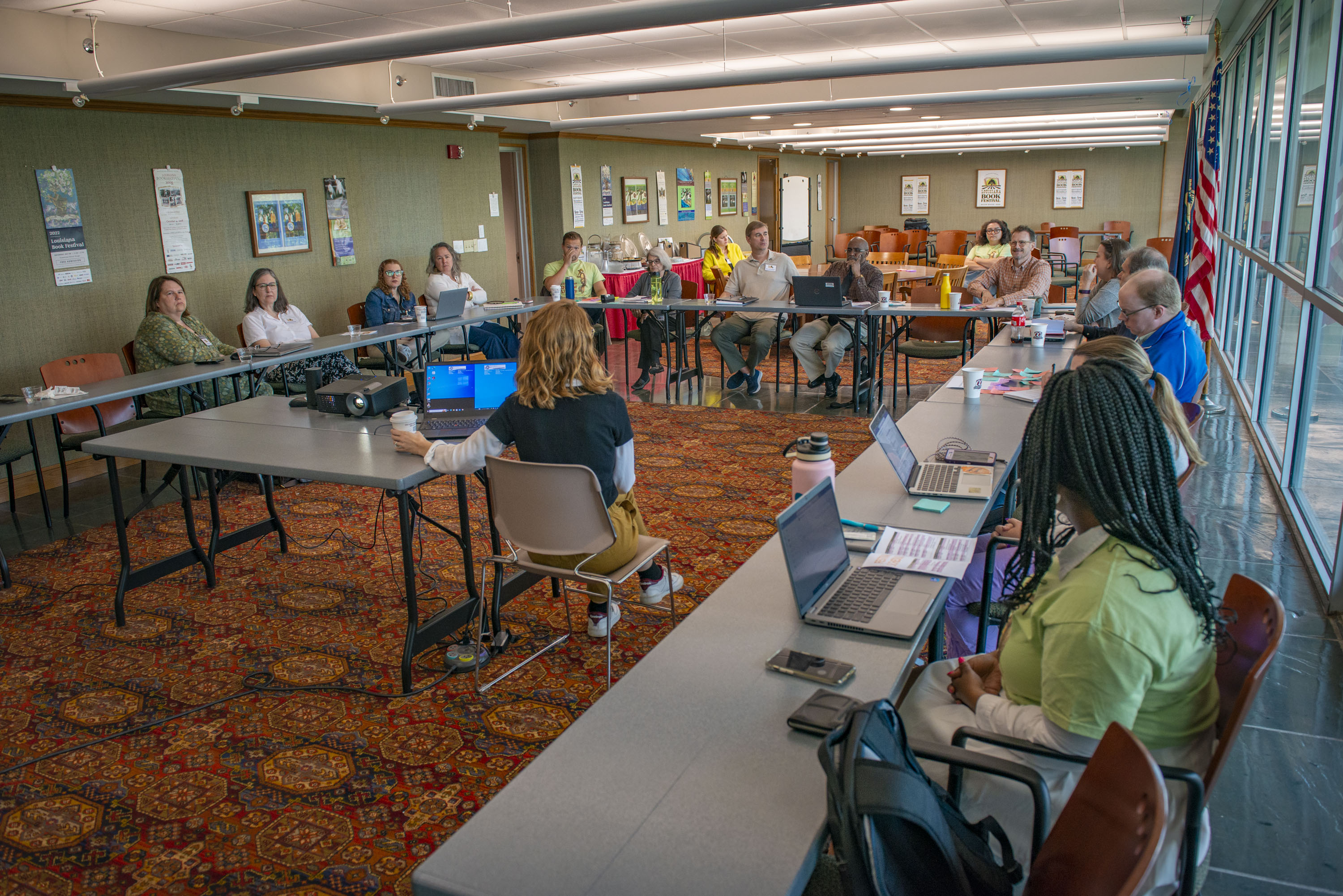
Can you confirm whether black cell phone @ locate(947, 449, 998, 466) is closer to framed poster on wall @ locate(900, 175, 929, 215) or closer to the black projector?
the black projector

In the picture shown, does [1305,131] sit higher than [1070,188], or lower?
lower

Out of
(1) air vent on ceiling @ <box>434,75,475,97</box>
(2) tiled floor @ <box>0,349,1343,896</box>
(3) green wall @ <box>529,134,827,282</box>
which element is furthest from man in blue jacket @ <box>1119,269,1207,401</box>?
(3) green wall @ <box>529,134,827,282</box>

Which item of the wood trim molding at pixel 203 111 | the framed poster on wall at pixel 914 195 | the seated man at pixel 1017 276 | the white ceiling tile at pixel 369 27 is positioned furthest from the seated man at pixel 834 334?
the framed poster on wall at pixel 914 195

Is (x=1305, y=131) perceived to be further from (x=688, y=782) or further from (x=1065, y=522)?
(x=688, y=782)

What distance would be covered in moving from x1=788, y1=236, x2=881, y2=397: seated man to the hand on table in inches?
190

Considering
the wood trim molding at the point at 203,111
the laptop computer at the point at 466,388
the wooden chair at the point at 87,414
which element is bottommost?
the wooden chair at the point at 87,414

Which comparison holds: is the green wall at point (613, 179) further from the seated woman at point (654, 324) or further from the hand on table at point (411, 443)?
the hand on table at point (411, 443)

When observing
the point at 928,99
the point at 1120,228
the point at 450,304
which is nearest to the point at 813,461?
the point at 450,304

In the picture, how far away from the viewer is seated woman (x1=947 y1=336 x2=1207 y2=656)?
2299 mm

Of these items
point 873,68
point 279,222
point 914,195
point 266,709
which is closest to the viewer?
point 266,709

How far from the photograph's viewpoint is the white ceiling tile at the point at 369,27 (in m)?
6.14

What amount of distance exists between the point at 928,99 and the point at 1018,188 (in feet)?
49.4

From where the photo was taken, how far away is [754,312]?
796cm

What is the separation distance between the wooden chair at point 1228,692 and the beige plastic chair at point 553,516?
4.75 feet
